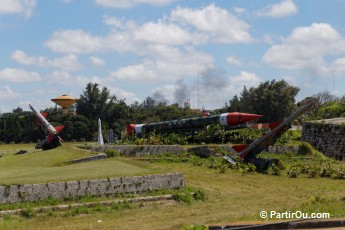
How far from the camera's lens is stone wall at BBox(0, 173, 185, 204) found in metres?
13.1

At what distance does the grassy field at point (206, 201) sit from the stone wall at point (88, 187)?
57 cm

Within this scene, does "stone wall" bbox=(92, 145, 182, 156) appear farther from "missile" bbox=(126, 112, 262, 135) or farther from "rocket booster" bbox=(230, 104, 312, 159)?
"rocket booster" bbox=(230, 104, 312, 159)

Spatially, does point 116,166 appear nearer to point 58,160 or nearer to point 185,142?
point 58,160

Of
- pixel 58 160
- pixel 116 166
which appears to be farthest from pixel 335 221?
pixel 58 160

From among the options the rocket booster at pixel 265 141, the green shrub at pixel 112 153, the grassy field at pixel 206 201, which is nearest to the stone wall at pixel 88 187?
the grassy field at pixel 206 201

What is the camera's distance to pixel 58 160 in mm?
22266

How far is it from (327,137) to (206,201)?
17.0 metres

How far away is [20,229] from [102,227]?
6.05 feet

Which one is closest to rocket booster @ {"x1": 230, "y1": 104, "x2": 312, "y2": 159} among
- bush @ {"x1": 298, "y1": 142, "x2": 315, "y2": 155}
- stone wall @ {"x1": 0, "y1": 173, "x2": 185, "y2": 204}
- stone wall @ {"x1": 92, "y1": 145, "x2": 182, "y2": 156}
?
stone wall @ {"x1": 92, "y1": 145, "x2": 182, "y2": 156}

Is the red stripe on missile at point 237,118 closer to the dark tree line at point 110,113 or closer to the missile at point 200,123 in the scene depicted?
the missile at point 200,123

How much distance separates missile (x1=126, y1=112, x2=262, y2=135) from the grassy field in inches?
272

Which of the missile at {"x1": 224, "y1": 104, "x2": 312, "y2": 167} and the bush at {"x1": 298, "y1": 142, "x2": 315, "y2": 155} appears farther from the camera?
the bush at {"x1": 298, "y1": 142, "x2": 315, "y2": 155}

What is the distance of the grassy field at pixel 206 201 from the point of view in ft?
37.4

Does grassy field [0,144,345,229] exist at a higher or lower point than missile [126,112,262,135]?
lower
